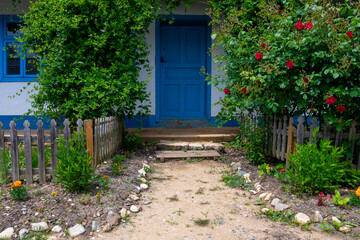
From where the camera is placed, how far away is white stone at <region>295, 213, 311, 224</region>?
136 inches

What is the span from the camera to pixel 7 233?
3.21 meters

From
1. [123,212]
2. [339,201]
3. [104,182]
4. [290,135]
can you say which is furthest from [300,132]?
[104,182]

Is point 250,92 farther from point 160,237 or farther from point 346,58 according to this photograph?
point 160,237

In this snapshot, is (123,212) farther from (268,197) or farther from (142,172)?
(268,197)

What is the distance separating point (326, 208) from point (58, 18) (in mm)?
4954

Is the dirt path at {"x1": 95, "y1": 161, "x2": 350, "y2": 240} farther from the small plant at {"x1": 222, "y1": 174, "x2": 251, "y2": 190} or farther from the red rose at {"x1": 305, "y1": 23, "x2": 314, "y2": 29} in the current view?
the red rose at {"x1": 305, "y1": 23, "x2": 314, "y2": 29}

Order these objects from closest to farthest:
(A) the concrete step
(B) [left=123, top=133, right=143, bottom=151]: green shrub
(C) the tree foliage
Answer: (C) the tree foliage
(B) [left=123, top=133, right=143, bottom=151]: green shrub
(A) the concrete step

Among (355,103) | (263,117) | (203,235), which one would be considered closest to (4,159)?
(203,235)

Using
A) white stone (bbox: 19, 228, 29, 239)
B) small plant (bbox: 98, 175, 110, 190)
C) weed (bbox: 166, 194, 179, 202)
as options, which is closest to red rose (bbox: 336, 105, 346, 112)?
weed (bbox: 166, 194, 179, 202)

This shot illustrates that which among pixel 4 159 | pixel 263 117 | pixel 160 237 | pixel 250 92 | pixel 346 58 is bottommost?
pixel 160 237

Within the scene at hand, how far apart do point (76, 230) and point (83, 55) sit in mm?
3458

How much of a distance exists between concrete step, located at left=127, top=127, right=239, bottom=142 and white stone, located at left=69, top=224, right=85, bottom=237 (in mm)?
3623

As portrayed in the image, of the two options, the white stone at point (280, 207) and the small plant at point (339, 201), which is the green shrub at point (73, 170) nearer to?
the white stone at point (280, 207)

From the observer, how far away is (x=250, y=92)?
483 centimetres
